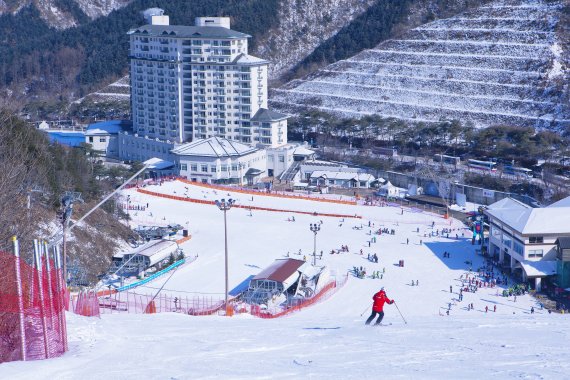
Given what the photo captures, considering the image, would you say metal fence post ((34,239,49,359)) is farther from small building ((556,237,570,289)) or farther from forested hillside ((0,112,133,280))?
small building ((556,237,570,289))

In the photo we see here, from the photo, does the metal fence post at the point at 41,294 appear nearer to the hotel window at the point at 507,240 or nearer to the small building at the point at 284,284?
the small building at the point at 284,284

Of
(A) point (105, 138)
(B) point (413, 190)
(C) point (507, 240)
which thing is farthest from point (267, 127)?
(C) point (507, 240)

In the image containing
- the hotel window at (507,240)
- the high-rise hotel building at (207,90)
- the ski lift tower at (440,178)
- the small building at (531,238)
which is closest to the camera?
the small building at (531,238)

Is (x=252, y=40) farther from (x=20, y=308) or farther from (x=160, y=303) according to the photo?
(x=20, y=308)

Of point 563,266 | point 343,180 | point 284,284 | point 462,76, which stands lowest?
point 284,284

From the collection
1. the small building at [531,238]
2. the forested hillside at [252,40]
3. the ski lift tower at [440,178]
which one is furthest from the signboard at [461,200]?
the forested hillside at [252,40]

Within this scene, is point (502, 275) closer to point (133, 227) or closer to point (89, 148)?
point (133, 227)

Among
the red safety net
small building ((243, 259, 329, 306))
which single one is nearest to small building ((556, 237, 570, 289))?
small building ((243, 259, 329, 306))

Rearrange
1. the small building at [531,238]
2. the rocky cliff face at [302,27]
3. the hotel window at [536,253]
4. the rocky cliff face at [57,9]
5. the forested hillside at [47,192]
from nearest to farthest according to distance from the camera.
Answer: the forested hillside at [47,192], the small building at [531,238], the hotel window at [536,253], the rocky cliff face at [302,27], the rocky cliff face at [57,9]
